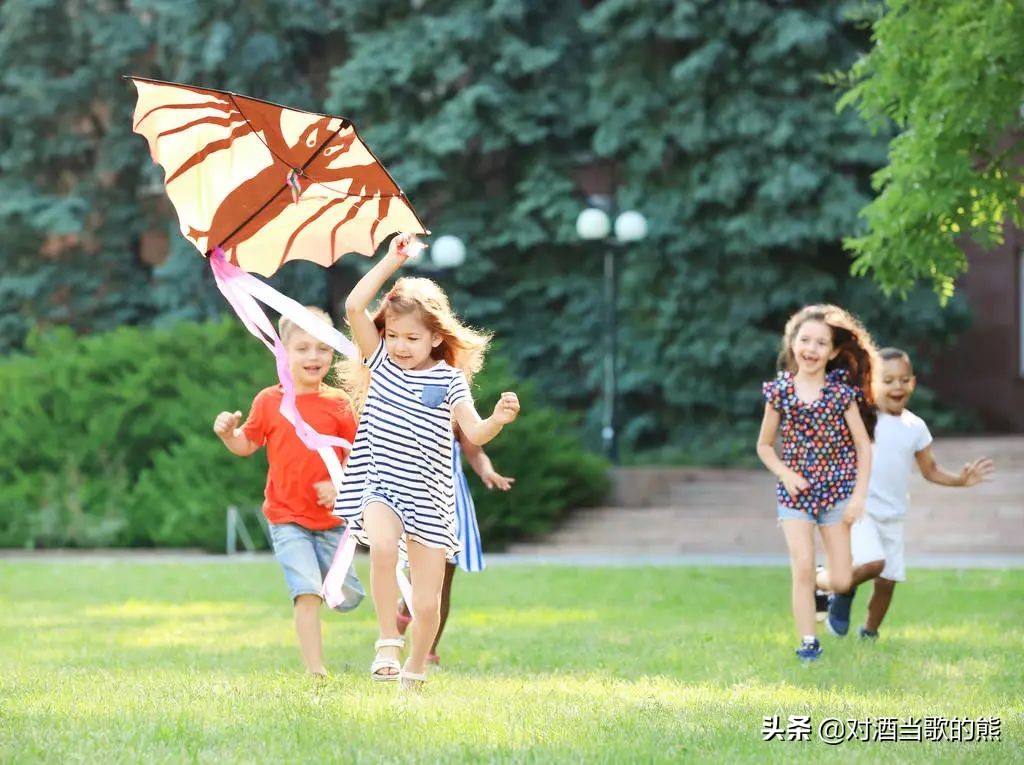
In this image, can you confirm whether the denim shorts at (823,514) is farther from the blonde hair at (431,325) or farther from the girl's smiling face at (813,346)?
the blonde hair at (431,325)

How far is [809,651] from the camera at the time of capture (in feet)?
27.7

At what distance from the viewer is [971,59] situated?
39.4ft

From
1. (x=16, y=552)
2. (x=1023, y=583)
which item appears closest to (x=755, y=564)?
(x=1023, y=583)

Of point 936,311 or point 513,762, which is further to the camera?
point 936,311

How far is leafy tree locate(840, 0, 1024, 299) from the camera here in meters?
12.1

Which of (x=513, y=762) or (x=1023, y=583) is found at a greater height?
(x=513, y=762)

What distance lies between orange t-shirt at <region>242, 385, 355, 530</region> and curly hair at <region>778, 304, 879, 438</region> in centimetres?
245

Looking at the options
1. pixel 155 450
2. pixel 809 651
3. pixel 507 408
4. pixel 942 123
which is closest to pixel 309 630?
pixel 507 408

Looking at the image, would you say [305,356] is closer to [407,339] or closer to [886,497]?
[407,339]

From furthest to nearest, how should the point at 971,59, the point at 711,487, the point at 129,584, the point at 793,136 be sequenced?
1. the point at 793,136
2. the point at 711,487
3. the point at 129,584
4. the point at 971,59

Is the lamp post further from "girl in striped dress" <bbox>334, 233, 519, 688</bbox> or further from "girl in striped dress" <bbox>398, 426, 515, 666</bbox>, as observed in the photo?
"girl in striped dress" <bbox>334, 233, 519, 688</bbox>

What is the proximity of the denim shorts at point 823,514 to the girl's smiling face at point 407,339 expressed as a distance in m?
2.53

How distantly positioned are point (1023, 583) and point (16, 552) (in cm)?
1206

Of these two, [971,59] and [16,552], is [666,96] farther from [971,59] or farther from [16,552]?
[971,59]
